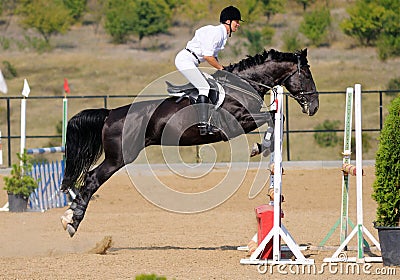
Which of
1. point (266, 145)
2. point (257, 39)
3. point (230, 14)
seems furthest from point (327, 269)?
point (257, 39)

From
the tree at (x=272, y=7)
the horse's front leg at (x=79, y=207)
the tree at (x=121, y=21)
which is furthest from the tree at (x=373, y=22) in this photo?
the horse's front leg at (x=79, y=207)

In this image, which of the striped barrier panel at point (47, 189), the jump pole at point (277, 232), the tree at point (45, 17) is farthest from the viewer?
the tree at point (45, 17)

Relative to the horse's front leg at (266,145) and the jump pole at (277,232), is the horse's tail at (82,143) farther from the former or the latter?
the jump pole at (277,232)

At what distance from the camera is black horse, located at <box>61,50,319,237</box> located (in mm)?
8578

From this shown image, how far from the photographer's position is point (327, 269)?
706 centimetres

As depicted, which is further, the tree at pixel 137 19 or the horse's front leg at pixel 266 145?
the tree at pixel 137 19

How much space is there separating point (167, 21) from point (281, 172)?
3674 cm

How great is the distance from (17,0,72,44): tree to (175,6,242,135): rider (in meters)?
33.3

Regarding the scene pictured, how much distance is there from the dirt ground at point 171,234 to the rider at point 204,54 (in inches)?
58.8

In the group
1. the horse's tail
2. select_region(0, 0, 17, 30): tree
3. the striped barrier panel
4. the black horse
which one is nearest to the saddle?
the black horse

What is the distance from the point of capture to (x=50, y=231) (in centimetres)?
1030

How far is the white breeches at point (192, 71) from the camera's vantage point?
27.8 feet

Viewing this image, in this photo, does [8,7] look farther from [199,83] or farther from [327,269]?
[327,269]

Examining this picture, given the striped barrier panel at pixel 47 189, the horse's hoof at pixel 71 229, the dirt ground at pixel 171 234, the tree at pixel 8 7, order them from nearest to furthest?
1. the dirt ground at pixel 171 234
2. the horse's hoof at pixel 71 229
3. the striped barrier panel at pixel 47 189
4. the tree at pixel 8 7
